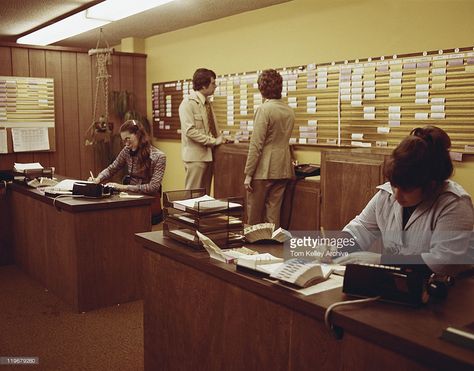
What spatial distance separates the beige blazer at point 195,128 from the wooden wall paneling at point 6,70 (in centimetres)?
248

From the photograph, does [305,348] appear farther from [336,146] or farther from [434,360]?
[336,146]

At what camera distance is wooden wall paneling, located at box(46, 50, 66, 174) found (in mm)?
6758

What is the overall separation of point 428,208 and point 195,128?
331cm

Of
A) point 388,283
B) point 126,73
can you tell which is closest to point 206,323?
point 388,283

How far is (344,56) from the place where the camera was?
16.3 feet

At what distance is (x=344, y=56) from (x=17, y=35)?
15.8 ft

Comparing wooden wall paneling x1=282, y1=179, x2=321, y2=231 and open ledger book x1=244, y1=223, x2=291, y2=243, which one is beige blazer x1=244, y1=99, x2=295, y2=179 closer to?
wooden wall paneling x1=282, y1=179, x2=321, y2=231

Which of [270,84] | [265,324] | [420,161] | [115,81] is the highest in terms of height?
[115,81]

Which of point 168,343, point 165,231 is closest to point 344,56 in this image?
point 165,231

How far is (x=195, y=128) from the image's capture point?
5145 mm

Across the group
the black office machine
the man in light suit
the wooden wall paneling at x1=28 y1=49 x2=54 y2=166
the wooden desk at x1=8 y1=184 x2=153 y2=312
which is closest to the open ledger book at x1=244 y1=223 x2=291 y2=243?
the wooden desk at x1=8 y1=184 x2=153 y2=312

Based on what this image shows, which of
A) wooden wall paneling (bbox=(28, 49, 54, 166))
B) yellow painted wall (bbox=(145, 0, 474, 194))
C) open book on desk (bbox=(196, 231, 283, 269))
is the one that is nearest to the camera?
open book on desk (bbox=(196, 231, 283, 269))

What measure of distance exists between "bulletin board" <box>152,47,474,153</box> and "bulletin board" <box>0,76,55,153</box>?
94.4 inches

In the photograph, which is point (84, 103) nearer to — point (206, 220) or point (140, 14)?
point (140, 14)
